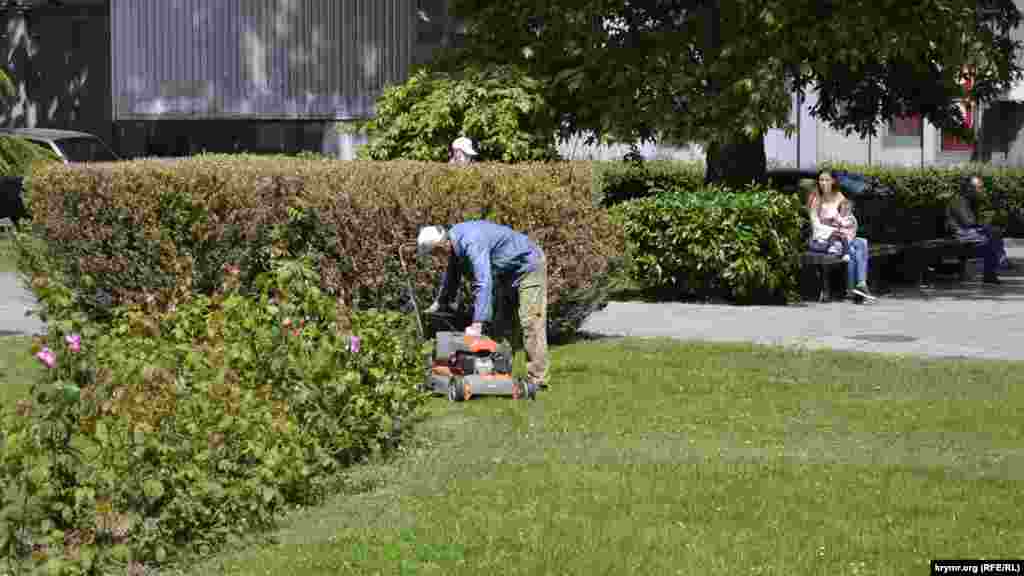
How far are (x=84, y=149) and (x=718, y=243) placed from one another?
14.7 m

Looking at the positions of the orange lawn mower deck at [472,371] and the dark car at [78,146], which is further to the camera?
the dark car at [78,146]

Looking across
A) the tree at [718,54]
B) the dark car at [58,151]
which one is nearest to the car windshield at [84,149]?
the dark car at [58,151]

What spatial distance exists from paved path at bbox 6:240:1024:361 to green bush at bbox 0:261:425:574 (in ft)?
17.1

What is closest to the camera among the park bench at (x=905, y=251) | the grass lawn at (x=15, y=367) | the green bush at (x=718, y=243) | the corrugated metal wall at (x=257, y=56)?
the grass lawn at (x=15, y=367)

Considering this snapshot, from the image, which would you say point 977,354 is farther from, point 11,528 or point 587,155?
point 587,155

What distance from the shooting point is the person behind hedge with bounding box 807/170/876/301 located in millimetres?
18875

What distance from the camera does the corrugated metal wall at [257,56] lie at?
25031mm

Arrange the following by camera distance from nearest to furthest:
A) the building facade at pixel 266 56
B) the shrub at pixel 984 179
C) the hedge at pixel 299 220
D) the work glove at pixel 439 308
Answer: the work glove at pixel 439 308 → the hedge at pixel 299 220 → the building facade at pixel 266 56 → the shrub at pixel 984 179

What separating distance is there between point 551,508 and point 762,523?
1.01m

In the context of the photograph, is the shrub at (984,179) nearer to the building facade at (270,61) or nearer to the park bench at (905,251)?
the building facade at (270,61)

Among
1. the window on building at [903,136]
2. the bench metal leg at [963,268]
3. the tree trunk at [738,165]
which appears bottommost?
the bench metal leg at [963,268]

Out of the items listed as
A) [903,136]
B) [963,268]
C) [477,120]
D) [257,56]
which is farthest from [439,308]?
[903,136]

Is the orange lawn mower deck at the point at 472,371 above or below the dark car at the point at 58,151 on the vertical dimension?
below

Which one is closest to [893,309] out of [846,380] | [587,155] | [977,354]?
[977,354]
